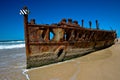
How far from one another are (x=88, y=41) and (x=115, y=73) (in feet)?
16.6

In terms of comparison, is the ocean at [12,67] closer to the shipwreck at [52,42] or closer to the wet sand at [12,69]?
the wet sand at [12,69]

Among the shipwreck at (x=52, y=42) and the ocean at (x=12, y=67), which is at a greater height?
the shipwreck at (x=52, y=42)

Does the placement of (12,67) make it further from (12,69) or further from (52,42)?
(52,42)

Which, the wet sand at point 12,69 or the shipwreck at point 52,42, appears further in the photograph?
the shipwreck at point 52,42

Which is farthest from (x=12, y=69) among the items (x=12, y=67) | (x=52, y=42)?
(x=52, y=42)

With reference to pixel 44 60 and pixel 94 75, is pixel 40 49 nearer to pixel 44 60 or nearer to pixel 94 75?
pixel 44 60

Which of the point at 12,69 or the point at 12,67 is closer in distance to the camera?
the point at 12,69

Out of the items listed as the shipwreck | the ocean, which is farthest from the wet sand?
the shipwreck

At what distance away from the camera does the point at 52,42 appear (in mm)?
7273

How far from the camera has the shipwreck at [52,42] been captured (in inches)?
260

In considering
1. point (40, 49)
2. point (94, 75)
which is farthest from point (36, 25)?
point (94, 75)

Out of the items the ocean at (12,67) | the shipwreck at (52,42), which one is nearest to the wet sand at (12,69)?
the ocean at (12,67)

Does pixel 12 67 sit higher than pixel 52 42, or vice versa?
pixel 52 42

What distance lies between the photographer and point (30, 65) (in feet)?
21.7
